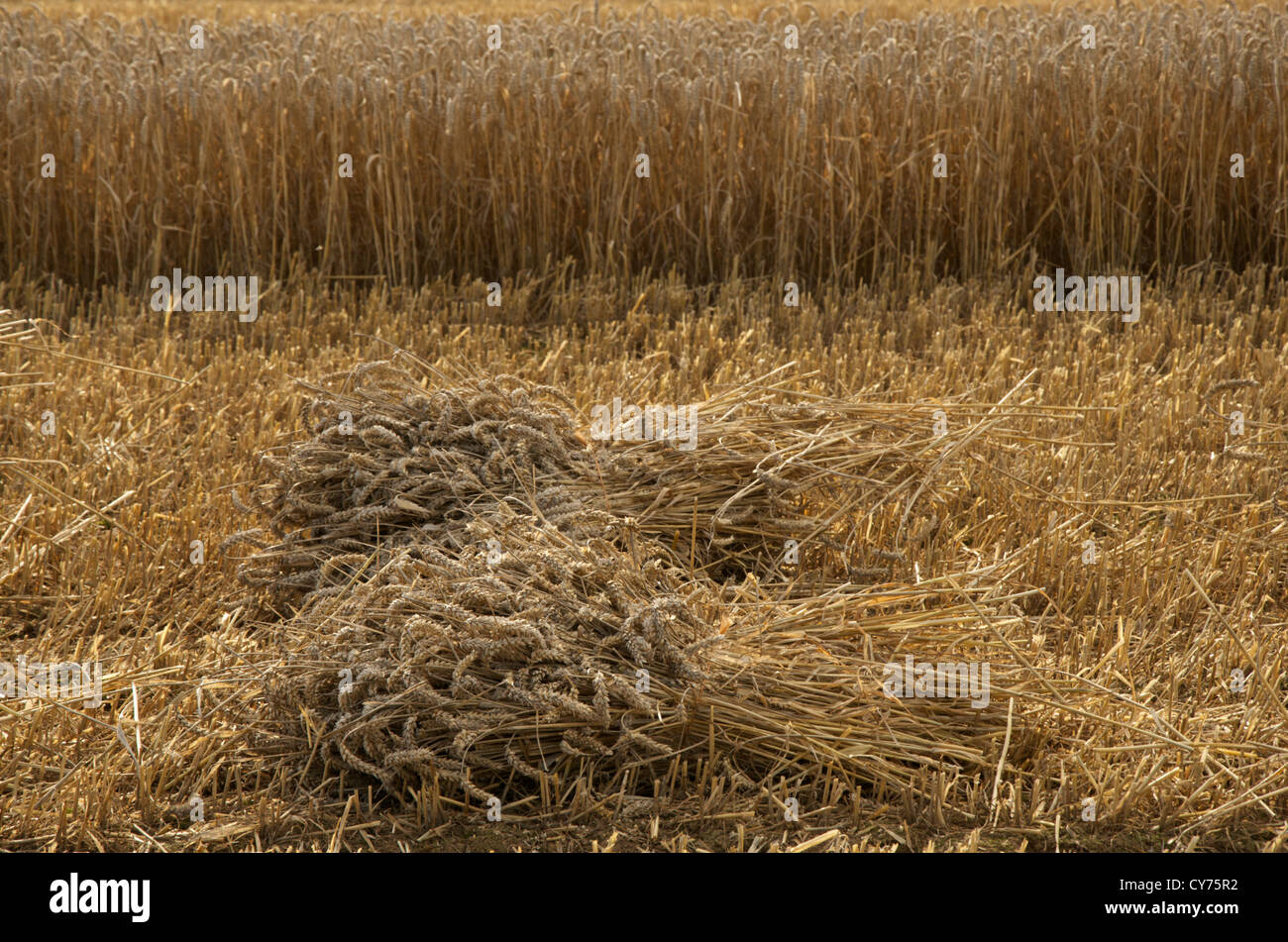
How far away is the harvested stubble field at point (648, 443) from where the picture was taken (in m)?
2.51

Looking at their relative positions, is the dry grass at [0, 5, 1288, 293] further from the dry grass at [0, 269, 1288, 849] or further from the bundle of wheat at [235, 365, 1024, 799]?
the bundle of wheat at [235, 365, 1024, 799]

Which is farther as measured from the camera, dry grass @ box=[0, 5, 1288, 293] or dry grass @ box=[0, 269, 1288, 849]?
dry grass @ box=[0, 5, 1288, 293]

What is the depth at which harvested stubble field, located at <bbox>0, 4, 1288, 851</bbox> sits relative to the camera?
2512 millimetres

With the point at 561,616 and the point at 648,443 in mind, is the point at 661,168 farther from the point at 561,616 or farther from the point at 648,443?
the point at 561,616

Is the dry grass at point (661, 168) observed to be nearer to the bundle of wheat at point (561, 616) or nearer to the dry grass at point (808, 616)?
the dry grass at point (808, 616)

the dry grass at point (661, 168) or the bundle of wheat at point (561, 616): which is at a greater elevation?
the dry grass at point (661, 168)

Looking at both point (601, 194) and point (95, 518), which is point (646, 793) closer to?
point (95, 518)

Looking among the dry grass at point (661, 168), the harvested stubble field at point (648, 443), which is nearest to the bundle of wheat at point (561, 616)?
the harvested stubble field at point (648, 443)

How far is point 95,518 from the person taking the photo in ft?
12.0

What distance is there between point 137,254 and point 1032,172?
4.40m

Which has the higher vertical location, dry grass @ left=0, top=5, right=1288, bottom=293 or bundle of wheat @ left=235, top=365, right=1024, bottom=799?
dry grass @ left=0, top=5, right=1288, bottom=293

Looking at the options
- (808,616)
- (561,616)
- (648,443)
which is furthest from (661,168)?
(561,616)

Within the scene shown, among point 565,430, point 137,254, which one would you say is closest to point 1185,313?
point 565,430

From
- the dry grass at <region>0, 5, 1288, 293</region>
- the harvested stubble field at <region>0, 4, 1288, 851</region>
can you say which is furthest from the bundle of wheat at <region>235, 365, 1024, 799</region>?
the dry grass at <region>0, 5, 1288, 293</region>
